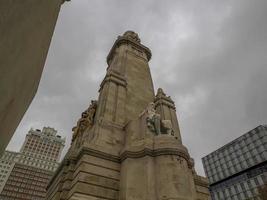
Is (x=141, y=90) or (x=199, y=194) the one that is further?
(x=141, y=90)

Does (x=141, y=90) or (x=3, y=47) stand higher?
(x=141, y=90)

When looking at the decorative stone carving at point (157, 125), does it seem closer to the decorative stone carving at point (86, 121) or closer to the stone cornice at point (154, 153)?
the stone cornice at point (154, 153)

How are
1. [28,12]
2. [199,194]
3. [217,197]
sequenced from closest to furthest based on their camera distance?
1. [28,12]
2. [199,194]
3. [217,197]

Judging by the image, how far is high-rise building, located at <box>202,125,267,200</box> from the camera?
2689 inches

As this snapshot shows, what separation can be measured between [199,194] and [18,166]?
383 ft

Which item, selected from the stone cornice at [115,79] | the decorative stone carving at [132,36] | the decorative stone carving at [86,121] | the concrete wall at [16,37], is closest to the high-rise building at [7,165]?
the decorative stone carving at [132,36]

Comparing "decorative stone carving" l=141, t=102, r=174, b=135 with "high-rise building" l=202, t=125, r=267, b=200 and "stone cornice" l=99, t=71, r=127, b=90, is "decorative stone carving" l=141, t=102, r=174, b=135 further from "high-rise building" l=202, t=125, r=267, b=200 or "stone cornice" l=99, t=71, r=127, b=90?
"high-rise building" l=202, t=125, r=267, b=200

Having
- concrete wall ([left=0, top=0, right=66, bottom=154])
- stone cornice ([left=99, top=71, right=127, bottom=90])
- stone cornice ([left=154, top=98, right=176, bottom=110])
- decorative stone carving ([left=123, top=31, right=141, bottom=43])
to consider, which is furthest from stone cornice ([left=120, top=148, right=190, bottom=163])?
decorative stone carving ([left=123, top=31, right=141, bottom=43])

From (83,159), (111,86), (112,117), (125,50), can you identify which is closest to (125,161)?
(83,159)

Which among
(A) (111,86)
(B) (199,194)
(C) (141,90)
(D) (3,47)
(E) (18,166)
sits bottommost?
(D) (3,47)

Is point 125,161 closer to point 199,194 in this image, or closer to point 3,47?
point 199,194

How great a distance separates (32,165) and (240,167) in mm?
99194

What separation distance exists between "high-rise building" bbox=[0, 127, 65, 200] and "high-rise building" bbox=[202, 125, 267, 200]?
240ft

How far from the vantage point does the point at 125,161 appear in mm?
10898
